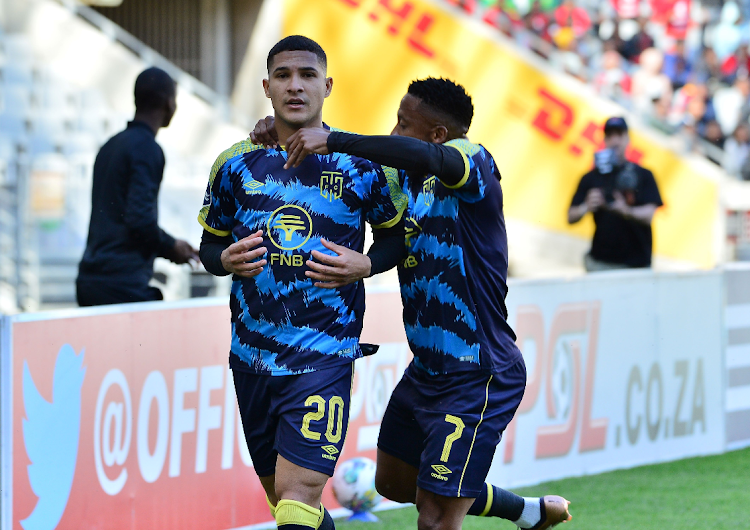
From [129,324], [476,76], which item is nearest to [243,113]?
[476,76]

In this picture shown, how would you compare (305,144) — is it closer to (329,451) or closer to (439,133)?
(439,133)

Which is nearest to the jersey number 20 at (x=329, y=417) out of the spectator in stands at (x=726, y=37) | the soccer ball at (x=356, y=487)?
the soccer ball at (x=356, y=487)

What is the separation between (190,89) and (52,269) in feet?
21.5

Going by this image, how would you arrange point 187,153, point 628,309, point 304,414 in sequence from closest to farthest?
point 304,414 → point 628,309 → point 187,153

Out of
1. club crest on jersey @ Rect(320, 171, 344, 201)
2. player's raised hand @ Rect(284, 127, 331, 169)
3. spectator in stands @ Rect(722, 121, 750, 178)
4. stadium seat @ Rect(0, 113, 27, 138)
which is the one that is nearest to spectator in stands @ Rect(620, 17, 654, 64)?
spectator in stands @ Rect(722, 121, 750, 178)

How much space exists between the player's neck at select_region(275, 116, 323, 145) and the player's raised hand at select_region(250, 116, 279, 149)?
0.02 m

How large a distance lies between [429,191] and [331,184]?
45 centimetres

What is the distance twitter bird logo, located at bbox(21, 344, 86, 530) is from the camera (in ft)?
15.0

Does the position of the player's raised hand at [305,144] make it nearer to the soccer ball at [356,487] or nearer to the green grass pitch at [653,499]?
the soccer ball at [356,487]

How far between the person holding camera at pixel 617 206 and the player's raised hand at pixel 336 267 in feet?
17.2

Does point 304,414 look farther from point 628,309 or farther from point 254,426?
point 628,309

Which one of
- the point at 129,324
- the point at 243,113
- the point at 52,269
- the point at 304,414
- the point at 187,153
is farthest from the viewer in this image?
the point at 243,113

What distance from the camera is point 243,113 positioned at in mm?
18359

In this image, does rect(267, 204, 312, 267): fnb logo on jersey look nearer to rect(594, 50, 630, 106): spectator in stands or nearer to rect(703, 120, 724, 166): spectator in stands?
rect(703, 120, 724, 166): spectator in stands
